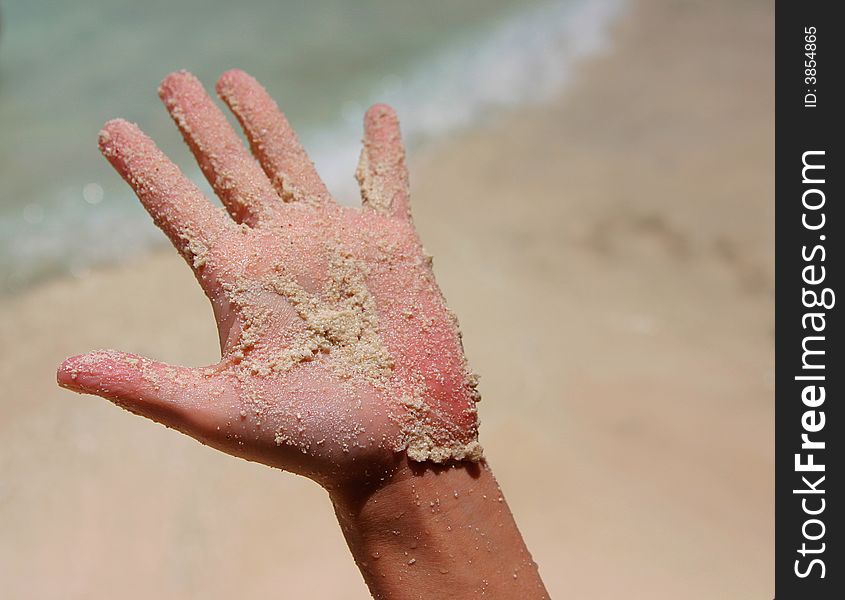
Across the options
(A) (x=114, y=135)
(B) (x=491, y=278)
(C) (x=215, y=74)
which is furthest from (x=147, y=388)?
(C) (x=215, y=74)

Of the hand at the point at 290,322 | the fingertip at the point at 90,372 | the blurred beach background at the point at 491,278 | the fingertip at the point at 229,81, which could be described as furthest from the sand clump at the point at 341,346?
the blurred beach background at the point at 491,278

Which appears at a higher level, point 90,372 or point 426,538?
point 90,372

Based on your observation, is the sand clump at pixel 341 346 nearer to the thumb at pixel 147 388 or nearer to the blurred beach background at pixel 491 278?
the thumb at pixel 147 388

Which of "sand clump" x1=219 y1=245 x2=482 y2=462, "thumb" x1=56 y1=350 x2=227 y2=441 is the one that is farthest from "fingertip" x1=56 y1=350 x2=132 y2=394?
"sand clump" x1=219 y1=245 x2=482 y2=462

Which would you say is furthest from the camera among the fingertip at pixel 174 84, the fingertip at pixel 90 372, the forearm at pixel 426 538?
the fingertip at pixel 174 84

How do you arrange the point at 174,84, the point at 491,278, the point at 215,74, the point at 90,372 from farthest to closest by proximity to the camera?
the point at 215,74 → the point at 491,278 → the point at 174,84 → the point at 90,372

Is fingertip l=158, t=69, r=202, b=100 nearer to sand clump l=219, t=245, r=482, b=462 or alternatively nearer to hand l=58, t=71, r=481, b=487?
hand l=58, t=71, r=481, b=487

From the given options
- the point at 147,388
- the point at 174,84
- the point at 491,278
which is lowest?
the point at 147,388

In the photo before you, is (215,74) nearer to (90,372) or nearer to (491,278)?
(491,278)

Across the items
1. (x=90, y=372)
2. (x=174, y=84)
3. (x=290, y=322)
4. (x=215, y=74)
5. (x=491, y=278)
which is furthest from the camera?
(x=215, y=74)
